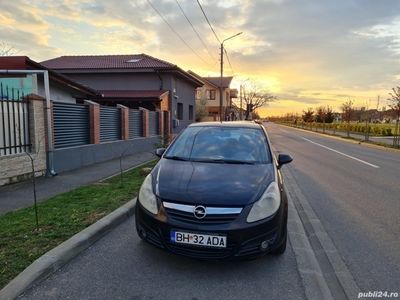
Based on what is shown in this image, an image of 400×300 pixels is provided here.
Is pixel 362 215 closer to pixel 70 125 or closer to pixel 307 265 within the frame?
pixel 307 265

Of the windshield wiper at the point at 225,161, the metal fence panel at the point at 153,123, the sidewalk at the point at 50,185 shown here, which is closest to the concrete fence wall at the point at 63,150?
the sidewalk at the point at 50,185

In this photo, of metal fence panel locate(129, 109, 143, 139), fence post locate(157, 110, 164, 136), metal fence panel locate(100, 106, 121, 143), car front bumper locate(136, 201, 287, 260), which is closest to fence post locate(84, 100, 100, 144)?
metal fence panel locate(100, 106, 121, 143)

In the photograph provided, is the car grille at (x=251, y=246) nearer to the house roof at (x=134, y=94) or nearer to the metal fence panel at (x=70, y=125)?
the metal fence panel at (x=70, y=125)

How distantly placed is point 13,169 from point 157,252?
5.38m

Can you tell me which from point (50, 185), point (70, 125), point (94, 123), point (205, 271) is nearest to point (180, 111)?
point (94, 123)

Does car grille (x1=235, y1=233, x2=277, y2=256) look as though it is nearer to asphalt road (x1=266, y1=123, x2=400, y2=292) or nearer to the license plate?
the license plate

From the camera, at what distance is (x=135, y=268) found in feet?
12.9

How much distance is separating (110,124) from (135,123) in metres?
2.72

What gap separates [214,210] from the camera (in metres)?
3.68

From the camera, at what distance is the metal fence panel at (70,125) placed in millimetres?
10305

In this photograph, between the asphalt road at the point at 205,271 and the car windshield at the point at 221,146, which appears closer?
the asphalt road at the point at 205,271

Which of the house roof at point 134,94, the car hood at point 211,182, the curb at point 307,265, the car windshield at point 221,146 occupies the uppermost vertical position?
the house roof at point 134,94

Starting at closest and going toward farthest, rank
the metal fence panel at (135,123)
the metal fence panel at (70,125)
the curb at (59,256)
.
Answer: the curb at (59,256)
the metal fence panel at (70,125)
the metal fence panel at (135,123)

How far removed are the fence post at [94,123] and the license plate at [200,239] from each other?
30.4 ft
